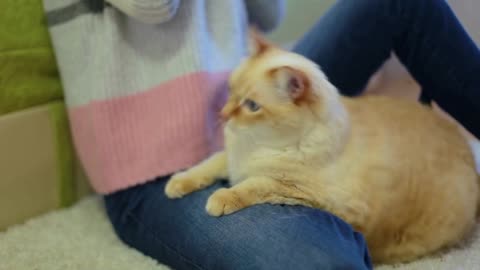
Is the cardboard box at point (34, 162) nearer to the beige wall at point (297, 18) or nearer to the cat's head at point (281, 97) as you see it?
the cat's head at point (281, 97)

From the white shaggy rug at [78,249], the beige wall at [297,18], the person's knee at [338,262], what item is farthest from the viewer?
the beige wall at [297,18]

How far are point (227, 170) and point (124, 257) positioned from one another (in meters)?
0.26

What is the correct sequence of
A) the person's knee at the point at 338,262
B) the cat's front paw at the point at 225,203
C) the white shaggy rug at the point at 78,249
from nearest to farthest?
the person's knee at the point at 338,262 → the cat's front paw at the point at 225,203 → the white shaggy rug at the point at 78,249

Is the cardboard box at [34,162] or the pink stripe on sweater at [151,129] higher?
the pink stripe on sweater at [151,129]

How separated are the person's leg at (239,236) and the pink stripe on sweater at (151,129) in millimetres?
45

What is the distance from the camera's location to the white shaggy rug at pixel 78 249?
1.11 m

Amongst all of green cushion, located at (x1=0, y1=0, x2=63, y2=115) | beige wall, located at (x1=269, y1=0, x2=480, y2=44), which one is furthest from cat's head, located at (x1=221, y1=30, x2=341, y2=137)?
beige wall, located at (x1=269, y1=0, x2=480, y2=44)

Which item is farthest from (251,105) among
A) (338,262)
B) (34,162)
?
(34,162)

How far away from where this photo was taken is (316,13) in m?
1.99

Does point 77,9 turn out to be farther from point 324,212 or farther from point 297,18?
point 297,18

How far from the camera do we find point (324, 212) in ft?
3.21

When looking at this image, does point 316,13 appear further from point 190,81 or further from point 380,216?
point 380,216

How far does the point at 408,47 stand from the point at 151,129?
0.55 metres

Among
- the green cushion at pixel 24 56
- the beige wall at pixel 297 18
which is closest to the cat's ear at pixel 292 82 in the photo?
the green cushion at pixel 24 56
